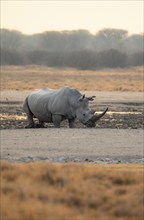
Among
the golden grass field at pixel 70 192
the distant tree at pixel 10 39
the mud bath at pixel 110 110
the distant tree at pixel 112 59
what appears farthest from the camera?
the distant tree at pixel 10 39

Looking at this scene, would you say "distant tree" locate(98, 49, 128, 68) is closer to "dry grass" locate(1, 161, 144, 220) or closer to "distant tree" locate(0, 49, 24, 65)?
"distant tree" locate(0, 49, 24, 65)

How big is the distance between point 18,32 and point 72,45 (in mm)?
8857

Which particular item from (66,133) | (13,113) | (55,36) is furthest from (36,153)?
(55,36)

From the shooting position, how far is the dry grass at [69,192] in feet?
28.0

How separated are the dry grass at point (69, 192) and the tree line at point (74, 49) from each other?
54866mm

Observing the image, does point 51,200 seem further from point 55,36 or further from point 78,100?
point 55,36

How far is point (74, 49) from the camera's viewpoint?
301 ft

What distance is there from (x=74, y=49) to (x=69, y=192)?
83.0 m

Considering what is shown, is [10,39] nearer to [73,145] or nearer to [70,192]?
[73,145]

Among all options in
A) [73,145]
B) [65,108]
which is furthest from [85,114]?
[73,145]

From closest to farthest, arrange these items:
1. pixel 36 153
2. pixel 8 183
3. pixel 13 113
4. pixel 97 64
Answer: pixel 8 183 → pixel 36 153 → pixel 13 113 → pixel 97 64

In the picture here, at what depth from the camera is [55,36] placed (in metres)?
101

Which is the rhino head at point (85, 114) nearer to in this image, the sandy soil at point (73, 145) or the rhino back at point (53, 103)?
the rhino back at point (53, 103)

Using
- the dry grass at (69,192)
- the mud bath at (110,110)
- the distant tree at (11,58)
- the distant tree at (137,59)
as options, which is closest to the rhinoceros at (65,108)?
the mud bath at (110,110)
